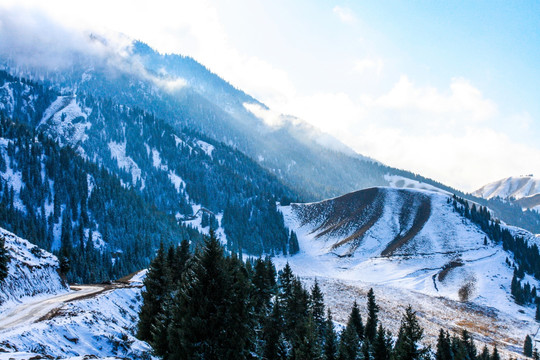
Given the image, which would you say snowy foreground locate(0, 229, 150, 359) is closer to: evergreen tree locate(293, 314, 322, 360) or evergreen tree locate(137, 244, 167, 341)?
evergreen tree locate(137, 244, 167, 341)

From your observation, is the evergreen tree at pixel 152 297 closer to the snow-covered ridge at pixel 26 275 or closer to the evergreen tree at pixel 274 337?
the evergreen tree at pixel 274 337

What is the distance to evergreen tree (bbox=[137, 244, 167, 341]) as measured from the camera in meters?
30.5

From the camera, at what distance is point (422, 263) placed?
139 metres


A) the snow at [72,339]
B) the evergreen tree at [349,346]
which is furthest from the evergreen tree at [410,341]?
the snow at [72,339]

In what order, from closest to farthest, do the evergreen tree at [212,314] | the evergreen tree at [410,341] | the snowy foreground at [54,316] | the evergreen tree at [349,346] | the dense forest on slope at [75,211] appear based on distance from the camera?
the evergreen tree at [212,314]
the snowy foreground at [54,316]
the evergreen tree at [410,341]
the evergreen tree at [349,346]
the dense forest on slope at [75,211]

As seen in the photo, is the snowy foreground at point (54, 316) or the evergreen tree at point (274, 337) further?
the evergreen tree at point (274, 337)

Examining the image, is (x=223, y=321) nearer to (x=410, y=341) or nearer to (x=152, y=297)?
(x=410, y=341)

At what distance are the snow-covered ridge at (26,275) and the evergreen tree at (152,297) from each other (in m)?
12.0

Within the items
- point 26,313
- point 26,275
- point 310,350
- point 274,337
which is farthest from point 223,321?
point 26,275

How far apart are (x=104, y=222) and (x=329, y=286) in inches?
3790

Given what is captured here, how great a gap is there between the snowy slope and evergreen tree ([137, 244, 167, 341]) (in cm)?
6508

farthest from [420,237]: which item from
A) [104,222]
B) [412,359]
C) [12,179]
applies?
[12,179]

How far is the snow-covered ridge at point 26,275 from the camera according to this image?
34281mm

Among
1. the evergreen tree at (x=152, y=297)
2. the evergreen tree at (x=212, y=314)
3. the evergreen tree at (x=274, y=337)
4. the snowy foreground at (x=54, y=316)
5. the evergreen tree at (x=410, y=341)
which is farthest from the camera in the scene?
the evergreen tree at (x=274, y=337)
